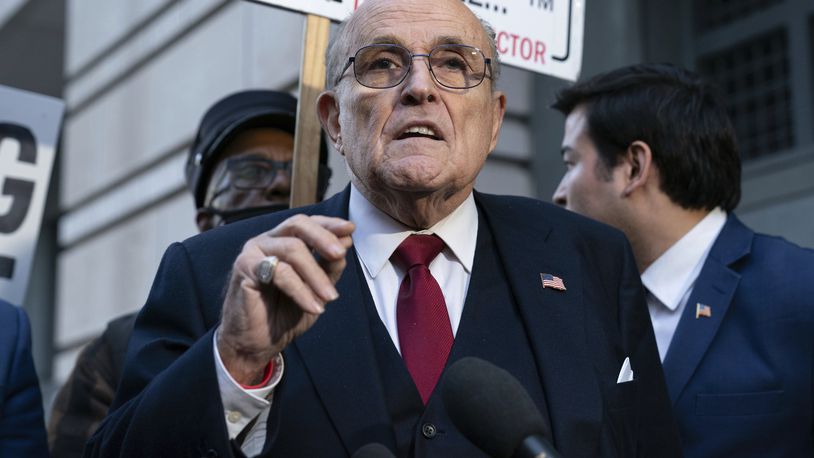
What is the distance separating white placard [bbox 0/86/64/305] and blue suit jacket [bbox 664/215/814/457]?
2.32 metres

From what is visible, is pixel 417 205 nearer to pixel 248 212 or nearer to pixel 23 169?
pixel 248 212

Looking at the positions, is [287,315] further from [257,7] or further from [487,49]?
[257,7]

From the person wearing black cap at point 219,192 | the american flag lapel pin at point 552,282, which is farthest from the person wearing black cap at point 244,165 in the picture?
the american flag lapel pin at point 552,282

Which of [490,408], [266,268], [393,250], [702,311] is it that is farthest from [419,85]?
[702,311]

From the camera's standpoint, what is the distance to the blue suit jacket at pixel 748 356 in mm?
3666

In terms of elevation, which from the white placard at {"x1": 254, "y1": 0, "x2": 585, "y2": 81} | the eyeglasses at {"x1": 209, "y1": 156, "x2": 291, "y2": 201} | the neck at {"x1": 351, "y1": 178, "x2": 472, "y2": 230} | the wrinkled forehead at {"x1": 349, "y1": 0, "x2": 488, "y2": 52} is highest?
the white placard at {"x1": 254, "y1": 0, "x2": 585, "y2": 81}

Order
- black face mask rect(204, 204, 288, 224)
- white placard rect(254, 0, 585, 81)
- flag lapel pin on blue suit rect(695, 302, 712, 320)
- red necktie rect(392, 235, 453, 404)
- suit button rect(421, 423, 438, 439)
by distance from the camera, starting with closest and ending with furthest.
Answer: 1. suit button rect(421, 423, 438, 439)
2. red necktie rect(392, 235, 453, 404)
3. flag lapel pin on blue suit rect(695, 302, 712, 320)
4. white placard rect(254, 0, 585, 81)
5. black face mask rect(204, 204, 288, 224)

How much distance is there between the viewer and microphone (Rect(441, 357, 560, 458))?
6.64ft

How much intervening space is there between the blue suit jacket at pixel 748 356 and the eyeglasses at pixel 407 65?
1.30 m

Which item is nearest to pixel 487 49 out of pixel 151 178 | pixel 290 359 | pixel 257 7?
pixel 290 359

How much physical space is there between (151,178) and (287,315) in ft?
21.6

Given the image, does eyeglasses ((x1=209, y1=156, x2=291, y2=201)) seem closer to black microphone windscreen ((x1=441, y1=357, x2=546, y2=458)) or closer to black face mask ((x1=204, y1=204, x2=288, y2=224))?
black face mask ((x1=204, y1=204, x2=288, y2=224))

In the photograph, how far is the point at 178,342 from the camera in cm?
285

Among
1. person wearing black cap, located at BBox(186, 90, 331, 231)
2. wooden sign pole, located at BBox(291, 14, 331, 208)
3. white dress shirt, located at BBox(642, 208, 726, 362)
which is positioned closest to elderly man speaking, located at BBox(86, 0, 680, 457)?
wooden sign pole, located at BBox(291, 14, 331, 208)
